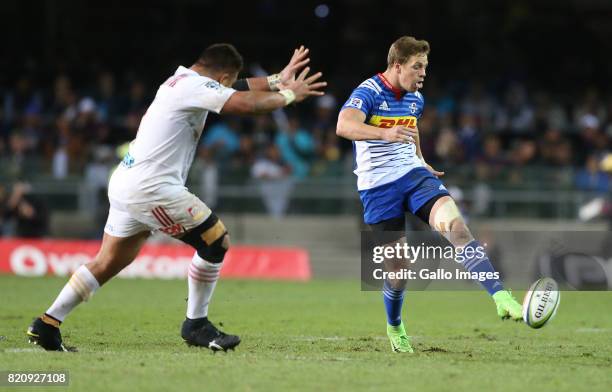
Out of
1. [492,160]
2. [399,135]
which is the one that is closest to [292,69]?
[399,135]

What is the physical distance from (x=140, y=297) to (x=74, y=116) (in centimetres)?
889

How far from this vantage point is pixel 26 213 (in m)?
22.4

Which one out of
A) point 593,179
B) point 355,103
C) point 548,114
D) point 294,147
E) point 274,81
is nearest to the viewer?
point 274,81

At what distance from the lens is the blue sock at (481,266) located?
938cm

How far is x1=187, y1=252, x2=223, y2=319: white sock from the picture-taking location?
9.50m

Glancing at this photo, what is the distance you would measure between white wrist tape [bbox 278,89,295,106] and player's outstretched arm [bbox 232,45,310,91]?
274 millimetres

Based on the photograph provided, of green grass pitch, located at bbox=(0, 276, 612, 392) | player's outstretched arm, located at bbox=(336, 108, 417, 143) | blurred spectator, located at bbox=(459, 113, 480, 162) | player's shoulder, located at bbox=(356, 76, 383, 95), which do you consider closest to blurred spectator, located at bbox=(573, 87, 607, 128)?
blurred spectator, located at bbox=(459, 113, 480, 162)

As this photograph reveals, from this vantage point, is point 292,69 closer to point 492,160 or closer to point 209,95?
point 209,95

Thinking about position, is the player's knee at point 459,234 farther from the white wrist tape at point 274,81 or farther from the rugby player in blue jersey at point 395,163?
the white wrist tape at point 274,81

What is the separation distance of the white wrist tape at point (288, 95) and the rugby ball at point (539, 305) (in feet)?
8.08

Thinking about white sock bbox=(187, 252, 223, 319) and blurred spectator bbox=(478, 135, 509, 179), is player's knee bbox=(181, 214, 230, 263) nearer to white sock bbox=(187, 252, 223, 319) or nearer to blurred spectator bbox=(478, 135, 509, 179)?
white sock bbox=(187, 252, 223, 319)

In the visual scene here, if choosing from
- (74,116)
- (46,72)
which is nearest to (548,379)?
(74,116)

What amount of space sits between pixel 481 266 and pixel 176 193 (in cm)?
260

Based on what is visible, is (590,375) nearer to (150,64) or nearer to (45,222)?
(45,222)
